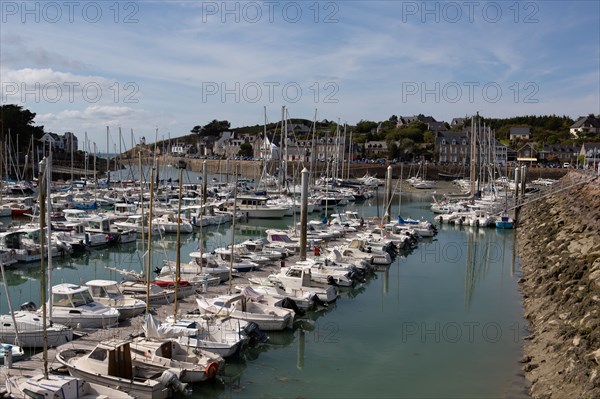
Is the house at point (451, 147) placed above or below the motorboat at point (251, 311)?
above

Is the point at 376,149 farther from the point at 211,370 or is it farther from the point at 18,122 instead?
the point at 211,370

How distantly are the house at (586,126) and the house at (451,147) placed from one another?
112 ft

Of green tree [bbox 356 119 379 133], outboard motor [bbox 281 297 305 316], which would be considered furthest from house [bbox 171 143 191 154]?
outboard motor [bbox 281 297 305 316]

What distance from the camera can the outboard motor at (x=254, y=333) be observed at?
762 inches

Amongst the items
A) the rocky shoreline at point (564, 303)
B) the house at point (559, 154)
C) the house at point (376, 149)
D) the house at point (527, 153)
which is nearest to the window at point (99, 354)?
the rocky shoreline at point (564, 303)

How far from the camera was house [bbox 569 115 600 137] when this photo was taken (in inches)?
5595

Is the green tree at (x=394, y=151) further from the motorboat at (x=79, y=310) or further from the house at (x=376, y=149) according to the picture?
the motorboat at (x=79, y=310)

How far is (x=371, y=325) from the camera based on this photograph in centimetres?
2336

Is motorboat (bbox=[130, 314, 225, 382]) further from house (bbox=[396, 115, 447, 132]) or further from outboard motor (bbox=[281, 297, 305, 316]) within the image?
house (bbox=[396, 115, 447, 132])

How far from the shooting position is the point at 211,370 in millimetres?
16047

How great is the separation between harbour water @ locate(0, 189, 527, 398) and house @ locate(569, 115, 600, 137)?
120856mm

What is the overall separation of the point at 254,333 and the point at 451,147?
116419mm

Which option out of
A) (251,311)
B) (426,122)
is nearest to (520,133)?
(426,122)

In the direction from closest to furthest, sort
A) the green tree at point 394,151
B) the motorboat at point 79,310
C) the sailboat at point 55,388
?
the sailboat at point 55,388, the motorboat at point 79,310, the green tree at point 394,151
